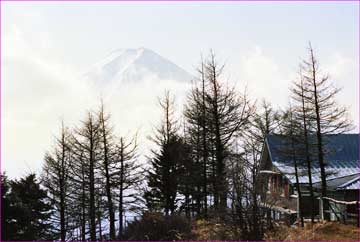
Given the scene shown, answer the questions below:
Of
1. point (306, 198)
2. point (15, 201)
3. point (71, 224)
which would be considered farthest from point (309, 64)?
point (71, 224)

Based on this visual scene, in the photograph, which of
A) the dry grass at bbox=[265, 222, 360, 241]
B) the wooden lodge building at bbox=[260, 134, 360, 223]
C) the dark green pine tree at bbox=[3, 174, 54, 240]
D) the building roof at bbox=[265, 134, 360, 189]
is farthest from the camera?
the building roof at bbox=[265, 134, 360, 189]

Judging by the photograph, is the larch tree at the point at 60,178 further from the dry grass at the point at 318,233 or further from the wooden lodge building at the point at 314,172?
the dry grass at the point at 318,233

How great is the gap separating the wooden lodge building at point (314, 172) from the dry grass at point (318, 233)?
579 centimetres

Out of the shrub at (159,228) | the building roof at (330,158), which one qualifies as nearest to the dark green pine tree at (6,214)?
the shrub at (159,228)

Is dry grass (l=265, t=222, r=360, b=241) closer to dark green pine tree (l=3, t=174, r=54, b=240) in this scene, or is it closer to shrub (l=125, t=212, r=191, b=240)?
shrub (l=125, t=212, r=191, b=240)

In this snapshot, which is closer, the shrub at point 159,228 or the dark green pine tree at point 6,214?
the shrub at point 159,228

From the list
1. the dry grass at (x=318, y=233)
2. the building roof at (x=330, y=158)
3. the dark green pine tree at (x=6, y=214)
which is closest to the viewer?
the dry grass at (x=318, y=233)

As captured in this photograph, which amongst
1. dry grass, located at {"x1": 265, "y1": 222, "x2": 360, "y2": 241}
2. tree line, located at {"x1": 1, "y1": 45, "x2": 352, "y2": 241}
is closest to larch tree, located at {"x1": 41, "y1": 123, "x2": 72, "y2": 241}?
tree line, located at {"x1": 1, "y1": 45, "x2": 352, "y2": 241}

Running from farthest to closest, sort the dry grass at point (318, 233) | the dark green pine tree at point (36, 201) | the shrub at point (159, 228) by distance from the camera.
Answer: the dark green pine tree at point (36, 201)
the shrub at point (159, 228)
the dry grass at point (318, 233)

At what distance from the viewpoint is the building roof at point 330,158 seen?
2897 cm

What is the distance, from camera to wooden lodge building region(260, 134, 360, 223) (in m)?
26.0

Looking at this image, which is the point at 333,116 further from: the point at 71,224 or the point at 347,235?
the point at 71,224

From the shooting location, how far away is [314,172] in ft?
98.4

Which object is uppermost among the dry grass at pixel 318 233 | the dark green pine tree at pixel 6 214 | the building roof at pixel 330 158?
the building roof at pixel 330 158
